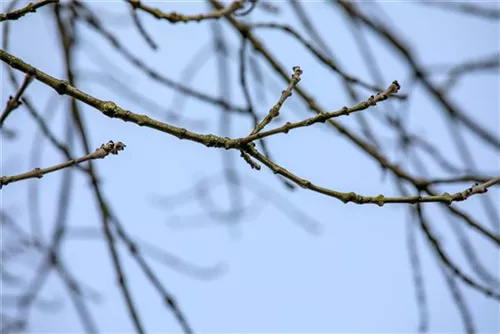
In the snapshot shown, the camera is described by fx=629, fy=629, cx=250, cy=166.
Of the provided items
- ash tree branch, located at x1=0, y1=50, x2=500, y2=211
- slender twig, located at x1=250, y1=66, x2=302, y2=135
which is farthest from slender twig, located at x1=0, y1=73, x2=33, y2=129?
slender twig, located at x1=250, y1=66, x2=302, y2=135

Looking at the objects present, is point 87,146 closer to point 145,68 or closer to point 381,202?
point 145,68

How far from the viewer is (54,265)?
2.21 meters

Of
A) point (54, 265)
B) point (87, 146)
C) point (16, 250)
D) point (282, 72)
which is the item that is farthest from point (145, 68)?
point (16, 250)

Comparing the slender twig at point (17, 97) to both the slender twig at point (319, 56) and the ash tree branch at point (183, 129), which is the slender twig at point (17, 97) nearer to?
the ash tree branch at point (183, 129)

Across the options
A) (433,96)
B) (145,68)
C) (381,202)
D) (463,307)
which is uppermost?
(145,68)

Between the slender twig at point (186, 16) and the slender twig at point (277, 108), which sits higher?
the slender twig at point (186, 16)

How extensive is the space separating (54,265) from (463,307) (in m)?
1.36

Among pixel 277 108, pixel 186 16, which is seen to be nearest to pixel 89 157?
pixel 277 108

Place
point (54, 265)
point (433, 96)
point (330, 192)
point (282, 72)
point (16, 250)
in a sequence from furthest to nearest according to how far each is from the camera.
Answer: point (16, 250)
point (54, 265)
point (433, 96)
point (282, 72)
point (330, 192)

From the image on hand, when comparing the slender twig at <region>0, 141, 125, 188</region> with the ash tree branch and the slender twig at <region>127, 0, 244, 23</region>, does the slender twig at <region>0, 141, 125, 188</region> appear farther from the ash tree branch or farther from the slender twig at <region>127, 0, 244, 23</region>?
the slender twig at <region>127, 0, 244, 23</region>

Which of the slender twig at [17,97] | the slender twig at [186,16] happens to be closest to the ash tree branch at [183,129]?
the slender twig at [17,97]

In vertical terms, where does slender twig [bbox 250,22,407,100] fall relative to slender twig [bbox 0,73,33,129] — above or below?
above

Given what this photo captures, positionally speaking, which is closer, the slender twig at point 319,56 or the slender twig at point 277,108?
the slender twig at point 277,108

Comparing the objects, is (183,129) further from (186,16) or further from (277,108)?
(186,16)
